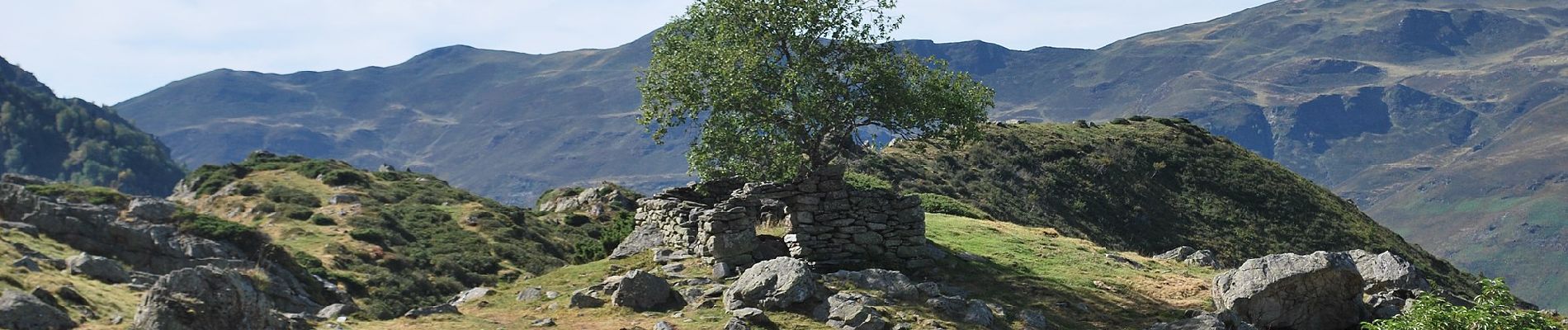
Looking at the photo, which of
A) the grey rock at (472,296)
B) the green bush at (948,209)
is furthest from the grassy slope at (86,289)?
the green bush at (948,209)

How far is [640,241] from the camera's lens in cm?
3650

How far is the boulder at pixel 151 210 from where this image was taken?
6372 centimetres

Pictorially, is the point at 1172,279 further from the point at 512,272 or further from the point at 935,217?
the point at 512,272

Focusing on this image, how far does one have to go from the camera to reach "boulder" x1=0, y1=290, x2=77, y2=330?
2309 centimetres

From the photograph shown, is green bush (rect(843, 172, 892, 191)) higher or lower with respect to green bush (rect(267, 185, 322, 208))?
higher

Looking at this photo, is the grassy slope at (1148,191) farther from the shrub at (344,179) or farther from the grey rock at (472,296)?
the shrub at (344,179)

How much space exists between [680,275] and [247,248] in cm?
4031

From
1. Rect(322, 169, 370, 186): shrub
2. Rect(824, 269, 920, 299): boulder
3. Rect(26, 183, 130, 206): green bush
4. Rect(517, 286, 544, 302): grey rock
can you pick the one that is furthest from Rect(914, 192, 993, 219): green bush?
Rect(322, 169, 370, 186): shrub

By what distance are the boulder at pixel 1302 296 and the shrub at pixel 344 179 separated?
79.0m

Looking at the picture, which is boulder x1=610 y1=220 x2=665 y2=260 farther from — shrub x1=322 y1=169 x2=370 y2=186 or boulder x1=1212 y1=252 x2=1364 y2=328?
shrub x1=322 y1=169 x2=370 y2=186

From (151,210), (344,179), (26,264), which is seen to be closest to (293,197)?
Answer: (344,179)

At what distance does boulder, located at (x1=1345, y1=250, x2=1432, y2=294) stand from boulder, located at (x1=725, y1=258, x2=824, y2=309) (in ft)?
41.9

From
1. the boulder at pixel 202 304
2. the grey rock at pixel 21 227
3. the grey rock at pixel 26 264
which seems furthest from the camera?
the grey rock at pixel 21 227

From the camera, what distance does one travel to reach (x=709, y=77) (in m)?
34.5
